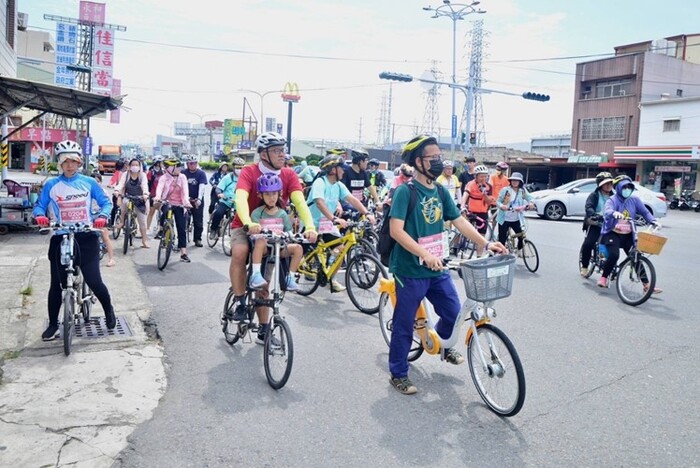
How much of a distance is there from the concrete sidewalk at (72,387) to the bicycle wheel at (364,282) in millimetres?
2485

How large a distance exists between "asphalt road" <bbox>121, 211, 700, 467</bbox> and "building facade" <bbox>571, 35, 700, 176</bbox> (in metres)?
38.2

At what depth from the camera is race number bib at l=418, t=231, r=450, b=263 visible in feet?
15.5

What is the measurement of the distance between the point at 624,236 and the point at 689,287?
1622 millimetres

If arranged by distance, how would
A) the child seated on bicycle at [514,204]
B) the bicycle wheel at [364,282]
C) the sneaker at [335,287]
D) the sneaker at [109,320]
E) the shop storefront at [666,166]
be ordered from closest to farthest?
the sneaker at [109,320] < the bicycle wheel at [364,282] < the sneaker at [335,287] < the child seated on bicycle at [514,204] < the shop storefront at [666,166]

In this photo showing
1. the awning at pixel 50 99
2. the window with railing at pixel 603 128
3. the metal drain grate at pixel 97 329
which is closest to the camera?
the metal drain grate at pixel 97 329

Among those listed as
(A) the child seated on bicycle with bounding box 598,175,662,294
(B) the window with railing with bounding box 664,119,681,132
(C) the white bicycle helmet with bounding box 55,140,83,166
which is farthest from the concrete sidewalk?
(B) the window with railing with bounding box 664,119,681,132

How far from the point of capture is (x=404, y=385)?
4824 mm

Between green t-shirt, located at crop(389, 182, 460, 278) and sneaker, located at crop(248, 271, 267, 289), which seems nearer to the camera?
green t-shirt, located at crop(389, 182, 460, 278)

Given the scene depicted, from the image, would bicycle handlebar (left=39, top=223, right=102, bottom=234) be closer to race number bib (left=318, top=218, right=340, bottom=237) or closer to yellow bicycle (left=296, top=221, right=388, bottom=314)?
yellow bicycle (left=296, top=221, right=388, bottom=314)

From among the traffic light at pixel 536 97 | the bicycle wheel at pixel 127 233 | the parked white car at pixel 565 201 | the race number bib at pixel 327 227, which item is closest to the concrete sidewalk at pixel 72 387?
the race number bib at pixel 327 227

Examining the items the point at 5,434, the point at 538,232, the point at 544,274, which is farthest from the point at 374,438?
the point at 538,232

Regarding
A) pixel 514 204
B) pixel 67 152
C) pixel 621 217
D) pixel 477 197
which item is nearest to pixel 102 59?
pixel 477 197

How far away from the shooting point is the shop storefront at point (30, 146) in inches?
2052

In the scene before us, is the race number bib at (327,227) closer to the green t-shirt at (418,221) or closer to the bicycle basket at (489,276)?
the green t-shirt at (418,221)
